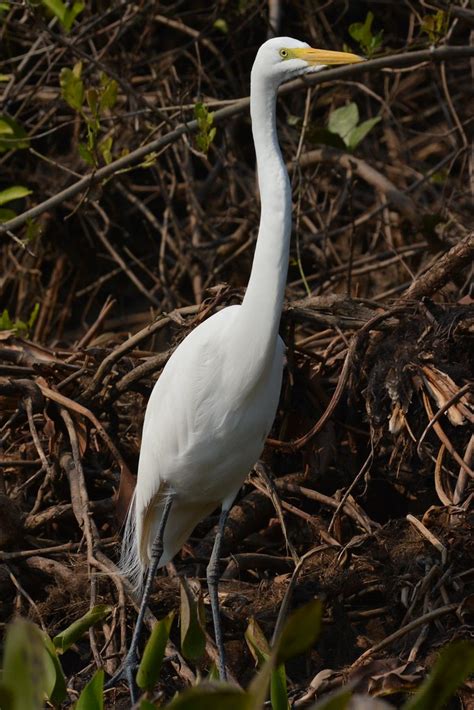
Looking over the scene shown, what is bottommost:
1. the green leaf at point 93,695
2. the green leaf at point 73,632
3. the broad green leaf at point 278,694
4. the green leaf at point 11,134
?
the broad green leaf at point 278,694

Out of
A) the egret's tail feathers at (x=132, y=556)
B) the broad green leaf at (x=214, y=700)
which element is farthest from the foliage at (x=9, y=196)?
the broad green leaf at (x=214, y=700)

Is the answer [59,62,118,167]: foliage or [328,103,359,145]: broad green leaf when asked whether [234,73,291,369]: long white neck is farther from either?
[328,103,359,145]: broad green leaf

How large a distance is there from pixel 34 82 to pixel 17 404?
2120 mm

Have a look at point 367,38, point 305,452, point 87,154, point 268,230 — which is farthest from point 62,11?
point 305,452

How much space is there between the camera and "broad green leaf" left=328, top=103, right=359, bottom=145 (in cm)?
370

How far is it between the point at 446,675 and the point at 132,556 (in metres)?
1.54

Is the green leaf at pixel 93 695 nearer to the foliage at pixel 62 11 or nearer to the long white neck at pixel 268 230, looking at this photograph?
the long white neck at pixel 268 230

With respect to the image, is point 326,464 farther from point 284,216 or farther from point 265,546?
point 284,216

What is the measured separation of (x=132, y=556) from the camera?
275 centimetres

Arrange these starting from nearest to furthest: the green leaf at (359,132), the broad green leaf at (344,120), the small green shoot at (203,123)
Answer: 1. the small green shoot at (203,123)
2. the green leaf at (359,132)
3. the broad green leaf at (344,120)

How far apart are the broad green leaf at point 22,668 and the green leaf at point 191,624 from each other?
2.05 ft

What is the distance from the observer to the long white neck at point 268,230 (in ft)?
7.14

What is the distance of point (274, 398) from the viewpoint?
2.52m

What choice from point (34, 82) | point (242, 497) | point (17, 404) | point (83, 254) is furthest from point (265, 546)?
point (34, 82)
